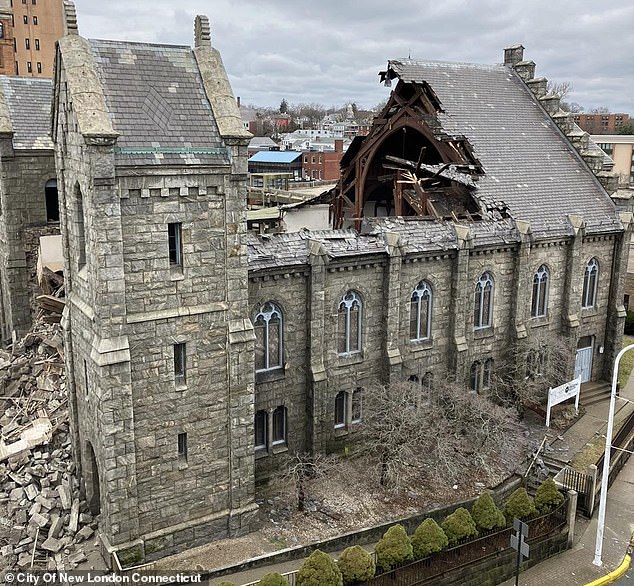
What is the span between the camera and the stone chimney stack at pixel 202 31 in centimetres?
1936

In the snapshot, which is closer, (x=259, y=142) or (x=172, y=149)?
(x=172, y=149)

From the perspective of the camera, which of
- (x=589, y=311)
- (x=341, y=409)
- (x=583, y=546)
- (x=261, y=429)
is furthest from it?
(x=589, y=311)

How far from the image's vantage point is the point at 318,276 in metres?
23.2

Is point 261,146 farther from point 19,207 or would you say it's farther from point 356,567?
point 356,567

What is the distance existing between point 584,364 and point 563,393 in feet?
17.3

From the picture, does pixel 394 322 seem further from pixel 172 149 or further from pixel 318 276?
pixel 172 149

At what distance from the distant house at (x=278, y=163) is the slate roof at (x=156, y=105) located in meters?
80.4

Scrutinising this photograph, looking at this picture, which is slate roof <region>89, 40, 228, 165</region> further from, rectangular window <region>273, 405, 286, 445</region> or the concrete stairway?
the concrete stairway

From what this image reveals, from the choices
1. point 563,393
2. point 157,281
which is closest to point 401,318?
point 563,393

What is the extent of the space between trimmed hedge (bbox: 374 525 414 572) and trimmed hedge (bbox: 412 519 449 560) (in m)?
0.35

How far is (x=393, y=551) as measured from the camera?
1848 centimetres

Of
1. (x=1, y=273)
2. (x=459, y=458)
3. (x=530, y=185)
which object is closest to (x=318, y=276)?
(x=459, y=458)

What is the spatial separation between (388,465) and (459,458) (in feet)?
10.8

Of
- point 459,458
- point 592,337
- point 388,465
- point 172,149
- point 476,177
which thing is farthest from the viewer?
point 592,337
